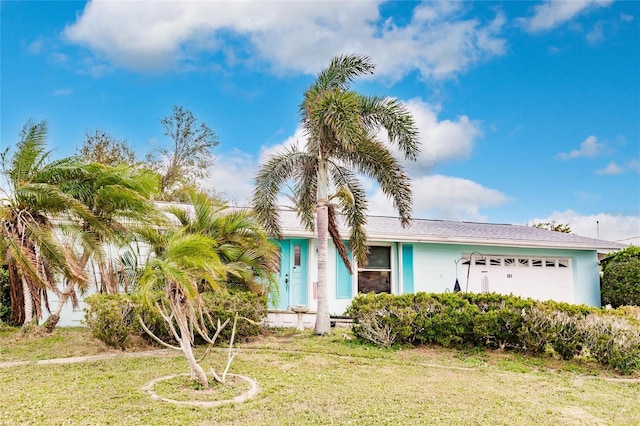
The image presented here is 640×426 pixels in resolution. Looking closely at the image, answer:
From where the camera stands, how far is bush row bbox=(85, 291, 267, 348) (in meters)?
8.91

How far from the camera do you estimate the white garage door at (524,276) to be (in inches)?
609

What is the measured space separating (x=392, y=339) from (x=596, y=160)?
1172 centimetres

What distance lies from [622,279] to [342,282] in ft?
30.2

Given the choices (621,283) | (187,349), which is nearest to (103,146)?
(187,349)

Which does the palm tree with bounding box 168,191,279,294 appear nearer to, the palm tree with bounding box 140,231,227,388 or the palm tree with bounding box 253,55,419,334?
the palm tree with bounding box 253,55,419,334

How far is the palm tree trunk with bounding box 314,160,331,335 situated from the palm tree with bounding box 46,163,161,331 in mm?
3844

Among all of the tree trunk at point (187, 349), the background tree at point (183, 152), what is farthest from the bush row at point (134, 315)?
the background tree at point (183, 152)

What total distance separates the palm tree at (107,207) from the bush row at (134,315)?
132 centimetres

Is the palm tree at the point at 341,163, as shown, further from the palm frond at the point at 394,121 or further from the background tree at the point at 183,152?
the background tree at the point at 183,152

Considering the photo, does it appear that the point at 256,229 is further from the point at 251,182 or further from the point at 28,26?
the point at 28,26

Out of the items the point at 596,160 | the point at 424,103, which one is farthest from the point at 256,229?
the point at 596,160

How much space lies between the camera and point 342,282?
14047 mm

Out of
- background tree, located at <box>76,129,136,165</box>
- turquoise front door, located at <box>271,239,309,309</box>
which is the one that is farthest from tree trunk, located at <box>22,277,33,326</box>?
background tree, located at <box>76,129,136,165</box>

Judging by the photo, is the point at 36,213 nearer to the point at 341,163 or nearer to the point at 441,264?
the point at 341,163
